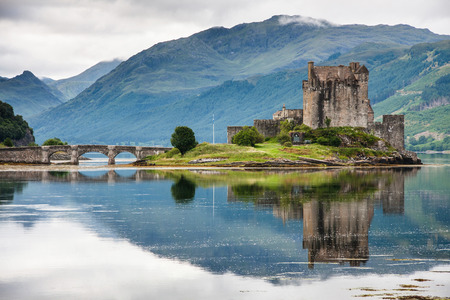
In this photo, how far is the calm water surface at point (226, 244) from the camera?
2659cm

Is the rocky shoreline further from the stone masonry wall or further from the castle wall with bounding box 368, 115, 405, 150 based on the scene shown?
the stone masonry wall

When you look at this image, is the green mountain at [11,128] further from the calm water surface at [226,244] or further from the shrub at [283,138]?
the calm water surface at [226,244]

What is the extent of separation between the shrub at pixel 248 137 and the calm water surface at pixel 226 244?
50.4 meters

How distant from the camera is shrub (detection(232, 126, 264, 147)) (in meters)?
115

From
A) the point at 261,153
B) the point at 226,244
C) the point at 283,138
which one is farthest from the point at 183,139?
the point at 226,244

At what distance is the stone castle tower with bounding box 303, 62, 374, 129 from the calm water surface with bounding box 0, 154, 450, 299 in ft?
177

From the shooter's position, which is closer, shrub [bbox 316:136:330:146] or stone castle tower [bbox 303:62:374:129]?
shrub [bbox 316:136:330:146]

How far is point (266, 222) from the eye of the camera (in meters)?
43.3

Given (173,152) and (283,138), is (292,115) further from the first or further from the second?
(173,152)

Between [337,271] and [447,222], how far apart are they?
17.5 meters

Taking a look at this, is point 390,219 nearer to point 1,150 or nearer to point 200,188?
point 200,188

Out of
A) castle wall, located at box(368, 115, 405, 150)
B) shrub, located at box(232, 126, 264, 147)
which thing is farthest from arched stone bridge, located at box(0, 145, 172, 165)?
castle wall, located at box(368, 115, 405, 150)

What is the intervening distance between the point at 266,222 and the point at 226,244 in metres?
8.26

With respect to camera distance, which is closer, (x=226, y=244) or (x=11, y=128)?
(x=226, y=244)
